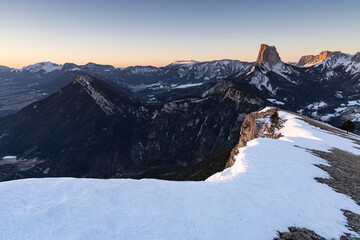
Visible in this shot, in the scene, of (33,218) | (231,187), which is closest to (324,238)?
(231,187)

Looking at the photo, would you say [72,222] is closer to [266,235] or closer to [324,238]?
[266,235]

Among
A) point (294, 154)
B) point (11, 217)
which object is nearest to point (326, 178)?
point (294, 154)

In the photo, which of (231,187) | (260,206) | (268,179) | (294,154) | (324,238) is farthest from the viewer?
(294,154)

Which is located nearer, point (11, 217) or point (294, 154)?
point (11, 217)

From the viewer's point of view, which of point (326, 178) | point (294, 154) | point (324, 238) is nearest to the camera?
point (324, 238)

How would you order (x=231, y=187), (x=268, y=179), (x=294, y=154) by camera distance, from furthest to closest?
(x=294, y=154) < (x=268, y=179) < (x=231, y=187)

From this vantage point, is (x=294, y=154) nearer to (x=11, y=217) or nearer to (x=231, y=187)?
(x=231, y=187)
